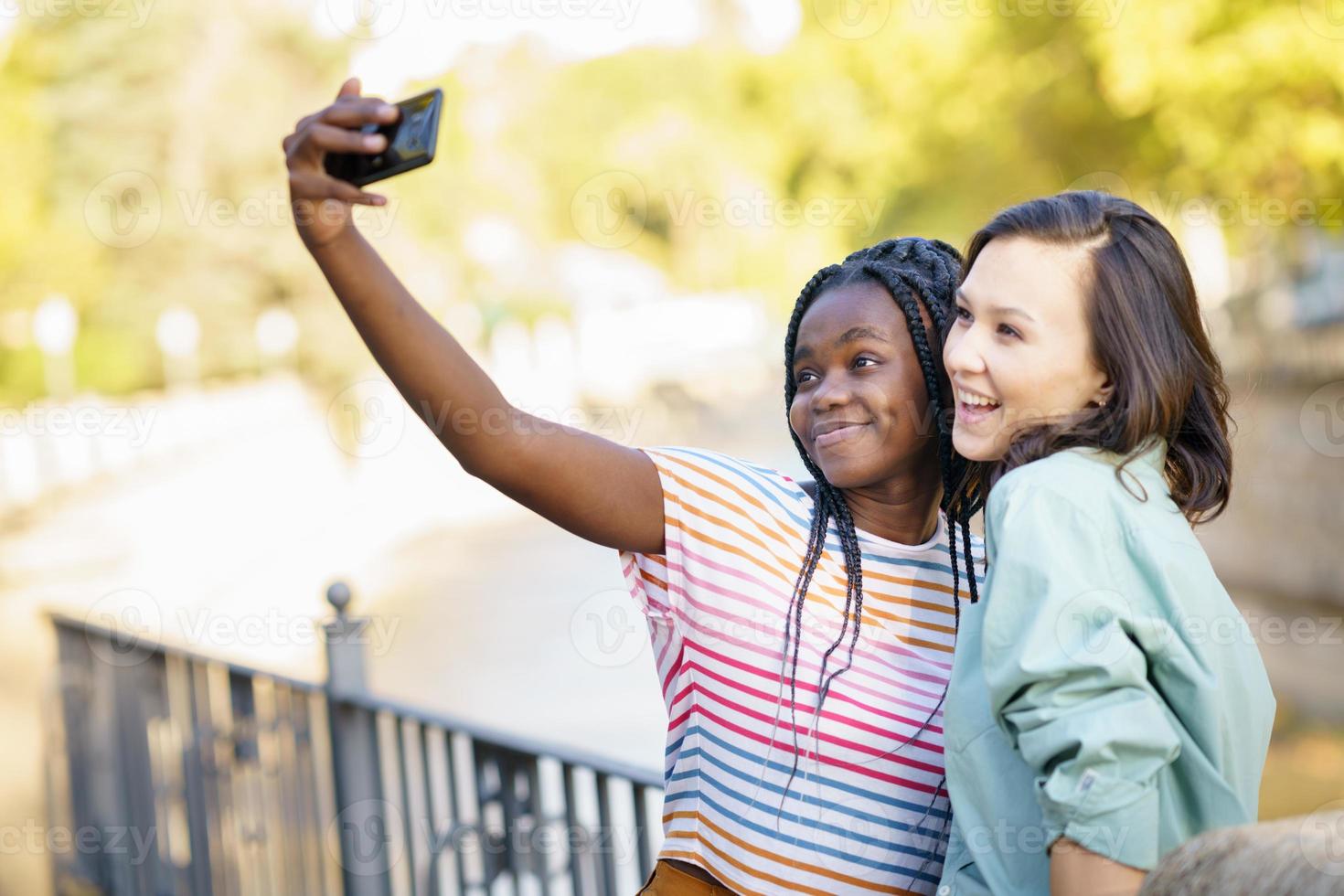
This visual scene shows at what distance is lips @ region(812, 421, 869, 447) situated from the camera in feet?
5.64

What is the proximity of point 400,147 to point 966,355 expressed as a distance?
0.64 meters

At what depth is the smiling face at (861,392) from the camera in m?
1.72

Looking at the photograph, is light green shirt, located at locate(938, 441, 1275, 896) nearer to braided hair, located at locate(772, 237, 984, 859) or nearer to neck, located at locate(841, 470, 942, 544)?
braided hair, located at locate(772, 237, 984, 859)

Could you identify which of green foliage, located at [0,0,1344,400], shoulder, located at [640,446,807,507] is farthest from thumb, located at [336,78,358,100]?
green foliage, located at [0,0,1344,400]

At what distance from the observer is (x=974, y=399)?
1496 mm

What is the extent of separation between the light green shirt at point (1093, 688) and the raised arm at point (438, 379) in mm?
448

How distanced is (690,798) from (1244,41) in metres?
11.2

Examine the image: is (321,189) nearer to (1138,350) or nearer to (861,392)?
(861,392)

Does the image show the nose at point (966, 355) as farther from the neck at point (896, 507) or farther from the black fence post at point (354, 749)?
the black fence post at point (354, 749)

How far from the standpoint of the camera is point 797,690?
5.29 ft

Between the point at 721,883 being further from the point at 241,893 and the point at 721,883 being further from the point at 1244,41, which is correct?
the point at 1244,41

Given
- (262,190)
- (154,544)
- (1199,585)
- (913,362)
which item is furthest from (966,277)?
(262,190)

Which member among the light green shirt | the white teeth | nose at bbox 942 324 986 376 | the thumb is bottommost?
the light green shirt

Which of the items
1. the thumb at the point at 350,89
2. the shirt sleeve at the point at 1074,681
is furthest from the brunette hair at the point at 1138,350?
the thumb at the point at 350,89
